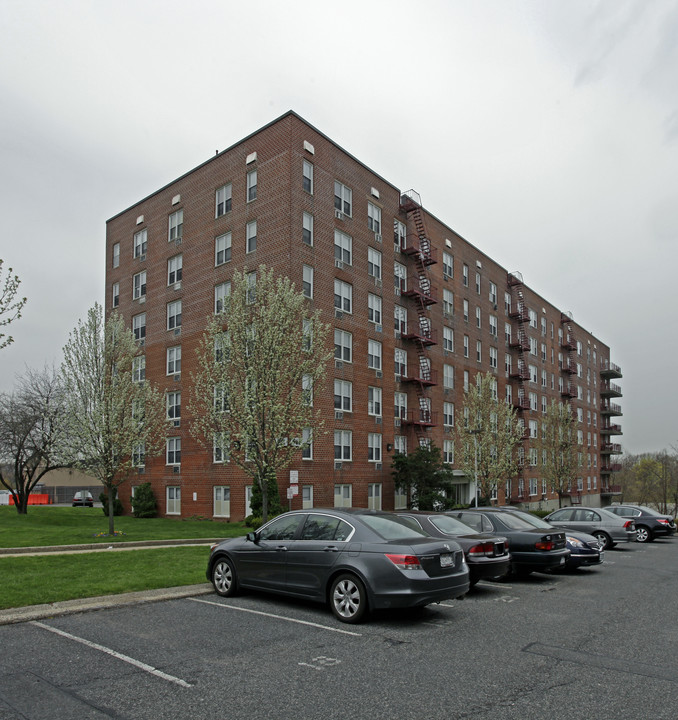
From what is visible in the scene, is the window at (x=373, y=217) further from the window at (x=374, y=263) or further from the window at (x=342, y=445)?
the window at (x=342, y=445)

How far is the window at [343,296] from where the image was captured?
1271 inches

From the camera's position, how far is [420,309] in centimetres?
3925

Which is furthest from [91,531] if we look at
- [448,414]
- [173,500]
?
[448,414]

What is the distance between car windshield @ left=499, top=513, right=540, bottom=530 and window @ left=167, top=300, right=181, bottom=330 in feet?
81.0

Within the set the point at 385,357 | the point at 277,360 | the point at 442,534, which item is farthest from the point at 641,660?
the point at 385,357

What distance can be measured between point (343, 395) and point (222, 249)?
378 inches

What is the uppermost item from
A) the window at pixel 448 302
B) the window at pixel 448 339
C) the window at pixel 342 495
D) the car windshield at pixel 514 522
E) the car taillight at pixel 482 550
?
the window at pixel 448 302

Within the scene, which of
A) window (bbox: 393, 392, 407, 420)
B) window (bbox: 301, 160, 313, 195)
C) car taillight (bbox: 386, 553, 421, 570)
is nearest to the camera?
car taillight (bbox: 386, 553, 421, 570)

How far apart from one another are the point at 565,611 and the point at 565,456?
4054 cm

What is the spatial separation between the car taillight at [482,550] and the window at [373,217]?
26.1 meters

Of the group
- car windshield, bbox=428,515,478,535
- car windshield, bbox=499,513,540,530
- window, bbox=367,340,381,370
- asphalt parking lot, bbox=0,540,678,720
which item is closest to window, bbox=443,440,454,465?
window, bbox=367,340,381,370

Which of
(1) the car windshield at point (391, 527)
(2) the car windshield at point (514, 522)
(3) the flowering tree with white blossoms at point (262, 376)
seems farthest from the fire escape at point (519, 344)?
(1) the car windshield at point (391, 527)

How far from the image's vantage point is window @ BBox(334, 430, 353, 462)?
3123cm

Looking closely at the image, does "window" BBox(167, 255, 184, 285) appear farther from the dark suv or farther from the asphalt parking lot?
the asphalt parking lot
